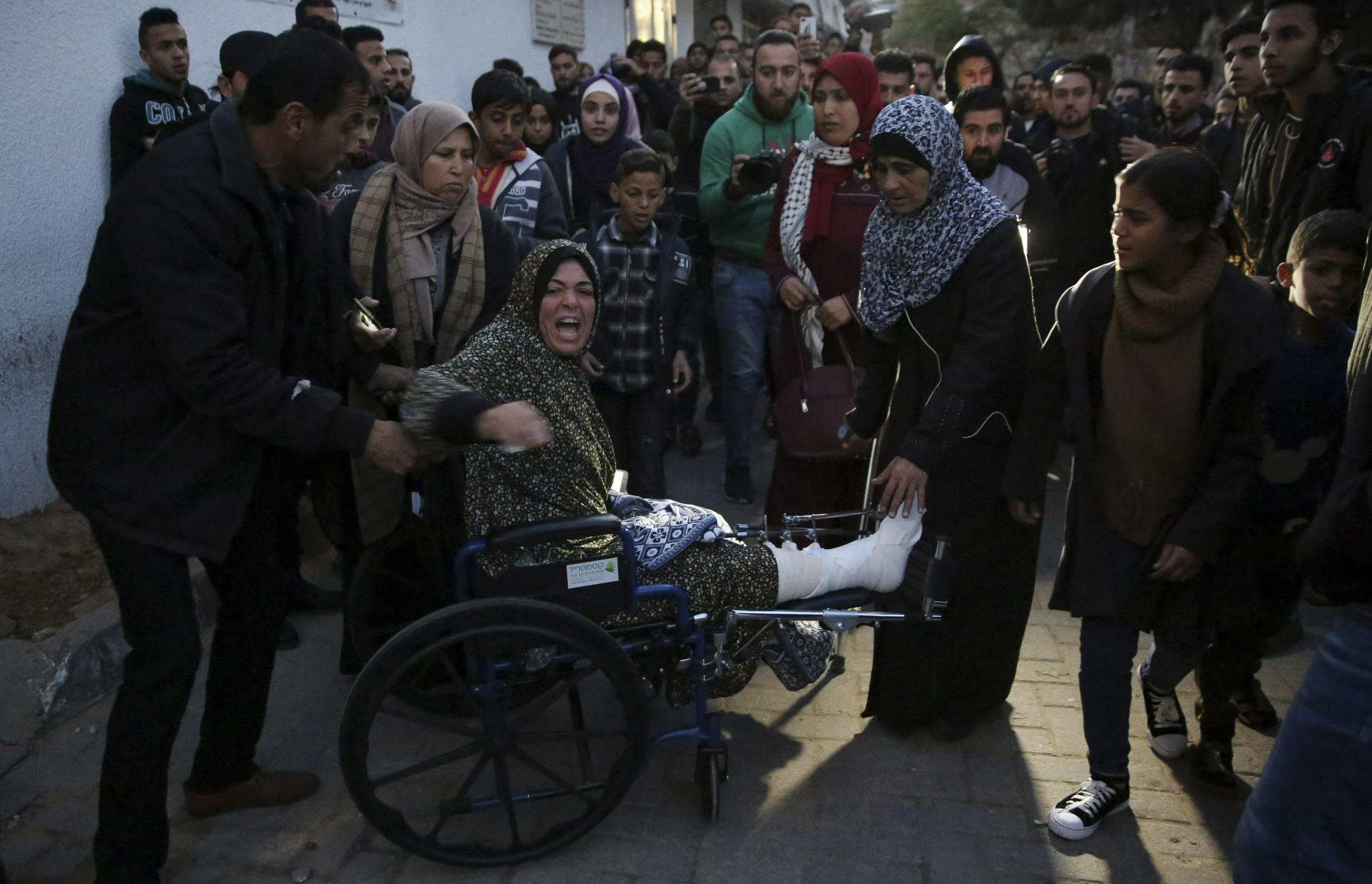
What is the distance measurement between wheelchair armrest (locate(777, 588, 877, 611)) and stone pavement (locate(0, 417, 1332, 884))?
0.50m

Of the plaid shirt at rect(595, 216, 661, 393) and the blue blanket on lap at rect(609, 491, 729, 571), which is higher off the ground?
the plaid shirt at rect(595, 216, 661, 393)

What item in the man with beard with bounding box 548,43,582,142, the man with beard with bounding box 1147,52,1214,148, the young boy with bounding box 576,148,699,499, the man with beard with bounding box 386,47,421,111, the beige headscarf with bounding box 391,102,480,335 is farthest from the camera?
the man with beard with bounding box 548,43,582,142

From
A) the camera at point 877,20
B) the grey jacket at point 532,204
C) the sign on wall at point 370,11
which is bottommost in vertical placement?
the grey jacket at point 532,204

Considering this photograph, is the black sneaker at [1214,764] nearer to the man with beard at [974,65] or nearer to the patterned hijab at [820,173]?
the patterned hijab at [820,173]

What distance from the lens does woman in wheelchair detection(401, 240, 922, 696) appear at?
2811 mm

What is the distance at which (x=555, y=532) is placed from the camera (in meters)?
2.69

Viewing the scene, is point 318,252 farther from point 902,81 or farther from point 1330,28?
point 902,81

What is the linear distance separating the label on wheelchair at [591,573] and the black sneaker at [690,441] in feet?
11.6

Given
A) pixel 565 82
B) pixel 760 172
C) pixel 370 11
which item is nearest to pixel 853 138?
pixel 760 172

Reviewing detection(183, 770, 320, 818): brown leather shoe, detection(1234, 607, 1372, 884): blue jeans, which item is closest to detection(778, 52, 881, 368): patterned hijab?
detection(183, 770, 320, 818): brown leather shoe

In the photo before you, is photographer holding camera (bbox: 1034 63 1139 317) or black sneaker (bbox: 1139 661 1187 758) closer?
black sneaker (bbox: 1139 661 1187 758)

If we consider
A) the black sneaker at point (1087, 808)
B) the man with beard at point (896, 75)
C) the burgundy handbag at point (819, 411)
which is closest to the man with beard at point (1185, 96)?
the man with beard at point (896, 75)

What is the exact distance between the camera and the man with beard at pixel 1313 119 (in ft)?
12.1

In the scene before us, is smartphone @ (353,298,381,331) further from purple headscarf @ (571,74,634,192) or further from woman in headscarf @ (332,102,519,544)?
purple headscarf @ (571,74,634,192)
